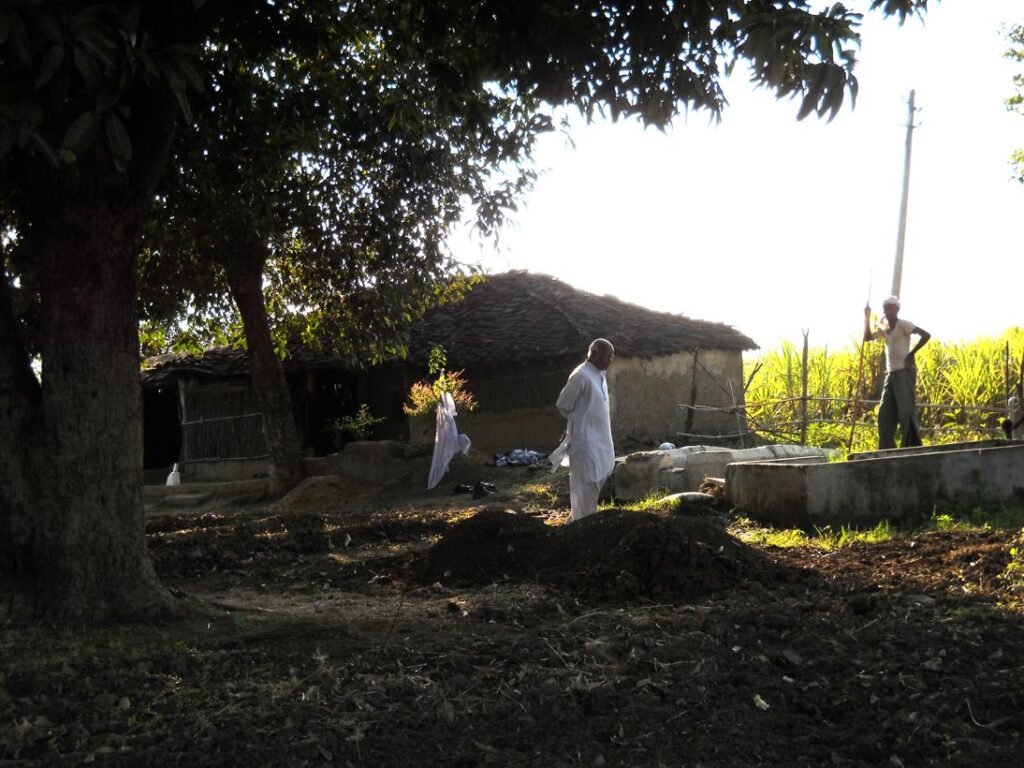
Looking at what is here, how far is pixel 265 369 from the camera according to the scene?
689 inches

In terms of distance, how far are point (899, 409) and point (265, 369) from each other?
1002 cm

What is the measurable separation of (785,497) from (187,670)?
602 centimetres

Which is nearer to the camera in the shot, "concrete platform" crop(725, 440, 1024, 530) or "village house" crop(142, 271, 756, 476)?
"concrete platform" crop(725, 440, 1024, 530)

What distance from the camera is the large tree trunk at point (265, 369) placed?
1633cm

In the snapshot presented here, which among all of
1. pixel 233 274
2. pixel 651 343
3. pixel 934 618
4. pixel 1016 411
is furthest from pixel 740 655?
pixel 651 343

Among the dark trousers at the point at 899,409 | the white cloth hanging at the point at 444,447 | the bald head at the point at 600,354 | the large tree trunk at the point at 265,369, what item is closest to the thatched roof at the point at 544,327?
the white cloth hanging at the point at 444,447

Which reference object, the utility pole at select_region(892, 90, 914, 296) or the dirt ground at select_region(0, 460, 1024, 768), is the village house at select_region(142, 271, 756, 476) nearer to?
the utility pole at select_region(892, 90, 914, 296)

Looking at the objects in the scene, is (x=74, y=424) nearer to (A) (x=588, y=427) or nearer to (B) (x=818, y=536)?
(A) (x=588, y=427)

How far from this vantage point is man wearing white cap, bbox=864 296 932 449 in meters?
11.3

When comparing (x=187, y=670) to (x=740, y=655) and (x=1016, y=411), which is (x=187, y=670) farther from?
(x=1016, y=411)

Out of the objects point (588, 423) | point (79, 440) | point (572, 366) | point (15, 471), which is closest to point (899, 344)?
point (588, 423)

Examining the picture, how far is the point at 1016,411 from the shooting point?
1184cm

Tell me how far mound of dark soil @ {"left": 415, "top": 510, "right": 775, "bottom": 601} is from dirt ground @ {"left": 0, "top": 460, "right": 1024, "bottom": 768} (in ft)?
0.08

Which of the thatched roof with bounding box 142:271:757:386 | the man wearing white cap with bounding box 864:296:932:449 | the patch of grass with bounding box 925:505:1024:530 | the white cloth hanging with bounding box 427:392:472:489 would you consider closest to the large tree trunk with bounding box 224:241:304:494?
the thatched roof with bounding box 142:271:757:386
